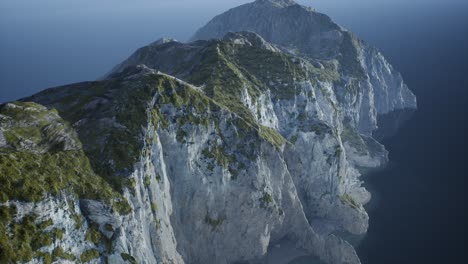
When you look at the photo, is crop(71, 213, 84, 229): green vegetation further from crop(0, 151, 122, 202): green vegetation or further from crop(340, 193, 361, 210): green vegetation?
crop(340, 193, 361, 210): green vegetation

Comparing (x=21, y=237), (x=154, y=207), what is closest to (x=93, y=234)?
(x=21, y=237)

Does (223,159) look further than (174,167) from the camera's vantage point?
Yes

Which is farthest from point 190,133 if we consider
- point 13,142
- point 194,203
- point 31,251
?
point 31,251

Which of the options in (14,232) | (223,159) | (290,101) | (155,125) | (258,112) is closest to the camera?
(14,232)

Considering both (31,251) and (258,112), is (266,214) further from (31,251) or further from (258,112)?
(31,251)

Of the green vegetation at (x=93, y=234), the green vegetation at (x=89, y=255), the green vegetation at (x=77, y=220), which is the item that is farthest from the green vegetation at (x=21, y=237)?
the green vegetation at (x=93, y=234)

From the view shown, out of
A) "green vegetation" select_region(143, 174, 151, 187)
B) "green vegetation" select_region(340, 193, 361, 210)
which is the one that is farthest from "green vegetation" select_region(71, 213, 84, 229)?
"green vegetation" select_region(340, 193, 361, 210)
